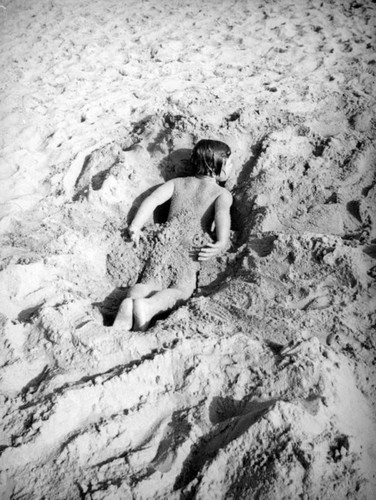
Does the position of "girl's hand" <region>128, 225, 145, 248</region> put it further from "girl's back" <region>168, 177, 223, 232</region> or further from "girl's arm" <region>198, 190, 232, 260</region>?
"girl's arm" <region>198, 190, 232, 260</region>

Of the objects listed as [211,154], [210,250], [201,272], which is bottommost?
[201,272]

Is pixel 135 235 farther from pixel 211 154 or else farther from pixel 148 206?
pixel 211 154

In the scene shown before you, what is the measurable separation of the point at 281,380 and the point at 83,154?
301cm

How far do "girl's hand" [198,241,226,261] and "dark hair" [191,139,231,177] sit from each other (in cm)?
77

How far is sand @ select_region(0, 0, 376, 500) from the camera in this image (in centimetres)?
131

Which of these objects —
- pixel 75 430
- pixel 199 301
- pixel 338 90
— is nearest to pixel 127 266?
pixel 199 301

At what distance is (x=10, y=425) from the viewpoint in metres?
1.43

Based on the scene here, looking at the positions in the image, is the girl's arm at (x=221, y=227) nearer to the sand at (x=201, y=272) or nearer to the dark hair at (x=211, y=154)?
the sand at (x=201, y=272)

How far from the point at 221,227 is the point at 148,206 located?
2.37 feet

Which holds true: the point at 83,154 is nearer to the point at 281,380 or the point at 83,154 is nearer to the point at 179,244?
the point at 179,244

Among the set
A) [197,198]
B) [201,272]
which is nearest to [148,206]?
[197,198]

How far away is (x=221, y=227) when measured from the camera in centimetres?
279

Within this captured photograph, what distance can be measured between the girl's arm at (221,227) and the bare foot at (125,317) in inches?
30.6

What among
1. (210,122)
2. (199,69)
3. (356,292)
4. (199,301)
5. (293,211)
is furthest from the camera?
(199,69)
